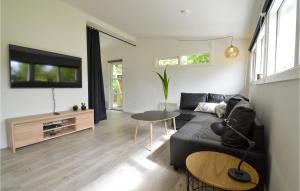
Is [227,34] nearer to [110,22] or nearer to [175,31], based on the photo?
[175,31]

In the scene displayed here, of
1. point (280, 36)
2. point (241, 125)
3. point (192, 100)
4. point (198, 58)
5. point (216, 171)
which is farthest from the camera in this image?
point (198, 58)

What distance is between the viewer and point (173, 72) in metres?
5.01

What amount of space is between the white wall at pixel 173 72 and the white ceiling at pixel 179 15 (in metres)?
0.56

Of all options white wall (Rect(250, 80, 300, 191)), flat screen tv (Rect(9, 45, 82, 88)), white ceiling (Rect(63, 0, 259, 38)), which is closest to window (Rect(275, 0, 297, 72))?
white wall (Rect(250, 80, 300, 191))

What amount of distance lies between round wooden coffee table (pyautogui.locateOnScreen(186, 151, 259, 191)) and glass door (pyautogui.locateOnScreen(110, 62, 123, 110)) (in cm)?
535

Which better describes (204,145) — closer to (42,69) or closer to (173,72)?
(42,69)

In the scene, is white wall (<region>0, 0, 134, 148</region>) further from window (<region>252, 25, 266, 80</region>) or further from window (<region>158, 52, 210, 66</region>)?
window (<region>252, 25, 266, 80</region>)

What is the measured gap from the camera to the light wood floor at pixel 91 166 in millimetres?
1677

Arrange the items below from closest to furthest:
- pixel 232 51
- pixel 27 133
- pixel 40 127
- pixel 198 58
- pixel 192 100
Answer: pixel 27 133 → pixel 40 127 → pixel 232 51 → pixel 192 100 → pixel 198 58

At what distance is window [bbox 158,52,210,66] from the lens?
4.51 meters

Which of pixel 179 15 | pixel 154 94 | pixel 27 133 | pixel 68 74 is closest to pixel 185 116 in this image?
pixel 154 94

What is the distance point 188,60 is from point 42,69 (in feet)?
12.6

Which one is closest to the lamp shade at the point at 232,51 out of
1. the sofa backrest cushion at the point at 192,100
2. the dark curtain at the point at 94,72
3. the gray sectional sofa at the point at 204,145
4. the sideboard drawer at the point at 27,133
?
the sofa backrest cushion at the point at 192,100

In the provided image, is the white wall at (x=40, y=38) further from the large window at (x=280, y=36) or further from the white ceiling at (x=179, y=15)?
the large window at (x=280, y=36)
